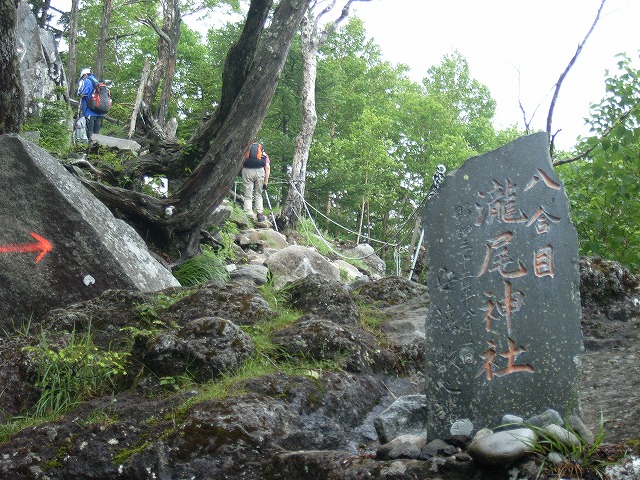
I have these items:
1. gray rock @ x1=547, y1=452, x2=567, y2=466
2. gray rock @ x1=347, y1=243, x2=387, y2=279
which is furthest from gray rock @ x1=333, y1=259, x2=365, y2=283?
gray rock @ x1=547, y1=452, x2=567, y2=466

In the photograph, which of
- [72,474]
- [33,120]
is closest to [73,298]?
[72,474]

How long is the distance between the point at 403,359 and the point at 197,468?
98.0 inches

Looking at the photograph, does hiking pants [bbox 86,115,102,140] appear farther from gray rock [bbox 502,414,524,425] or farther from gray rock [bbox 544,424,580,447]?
gray rock [bbox 544,424,580,447]

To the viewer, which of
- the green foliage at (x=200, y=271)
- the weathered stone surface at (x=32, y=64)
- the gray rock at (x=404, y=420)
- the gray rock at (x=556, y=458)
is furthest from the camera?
the weathered stone surface at (x=32, y=64)

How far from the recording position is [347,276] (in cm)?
1337

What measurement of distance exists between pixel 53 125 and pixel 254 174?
15.1 feet

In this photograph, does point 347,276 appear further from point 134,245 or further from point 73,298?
point 73,298

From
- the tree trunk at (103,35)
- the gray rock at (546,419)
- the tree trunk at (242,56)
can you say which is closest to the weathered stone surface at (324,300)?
the gray rock at (546,419)

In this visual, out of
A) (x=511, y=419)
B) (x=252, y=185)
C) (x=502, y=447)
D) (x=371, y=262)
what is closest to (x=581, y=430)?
(x=511, y=419)

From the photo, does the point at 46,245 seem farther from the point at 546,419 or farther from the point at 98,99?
the point at 98,99

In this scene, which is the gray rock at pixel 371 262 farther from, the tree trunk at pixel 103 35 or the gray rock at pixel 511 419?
the gray rock at pixel 511 419

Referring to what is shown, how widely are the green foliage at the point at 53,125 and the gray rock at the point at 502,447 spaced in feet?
37.2

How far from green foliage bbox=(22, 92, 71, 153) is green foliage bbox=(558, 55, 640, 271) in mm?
9002

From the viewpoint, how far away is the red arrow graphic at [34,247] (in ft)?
23.8
